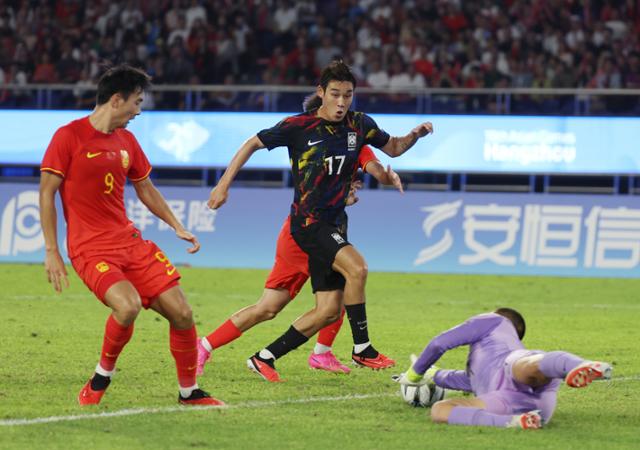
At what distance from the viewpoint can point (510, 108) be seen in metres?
21.1

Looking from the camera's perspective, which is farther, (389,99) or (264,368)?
(389,99)

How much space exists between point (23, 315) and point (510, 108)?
9.93 m

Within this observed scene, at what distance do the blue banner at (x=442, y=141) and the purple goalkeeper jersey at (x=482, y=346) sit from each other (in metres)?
12.2

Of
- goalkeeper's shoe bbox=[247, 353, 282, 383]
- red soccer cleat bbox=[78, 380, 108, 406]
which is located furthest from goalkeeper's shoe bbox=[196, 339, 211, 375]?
red soccer cleat bbox=[78, 380, 108, 406]

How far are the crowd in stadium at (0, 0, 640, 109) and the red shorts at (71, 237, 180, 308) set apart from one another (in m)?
14.1

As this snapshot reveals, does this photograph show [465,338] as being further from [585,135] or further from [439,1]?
[439,1]

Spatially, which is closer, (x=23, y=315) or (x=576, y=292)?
(x=23, y=315)

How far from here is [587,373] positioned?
695cm

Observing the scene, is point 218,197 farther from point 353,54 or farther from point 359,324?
point 353,54

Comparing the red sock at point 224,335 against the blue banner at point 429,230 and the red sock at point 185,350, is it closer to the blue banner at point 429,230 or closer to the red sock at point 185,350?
the red sock at point 185,350

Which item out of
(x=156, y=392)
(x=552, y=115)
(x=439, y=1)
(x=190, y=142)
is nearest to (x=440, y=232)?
(x=552, y=115)

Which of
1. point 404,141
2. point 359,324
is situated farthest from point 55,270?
point 404,141

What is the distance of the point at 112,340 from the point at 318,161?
8.36 feet

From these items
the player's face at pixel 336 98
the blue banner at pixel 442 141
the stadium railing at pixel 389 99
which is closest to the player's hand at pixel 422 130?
the player's face at pixel 336 98
